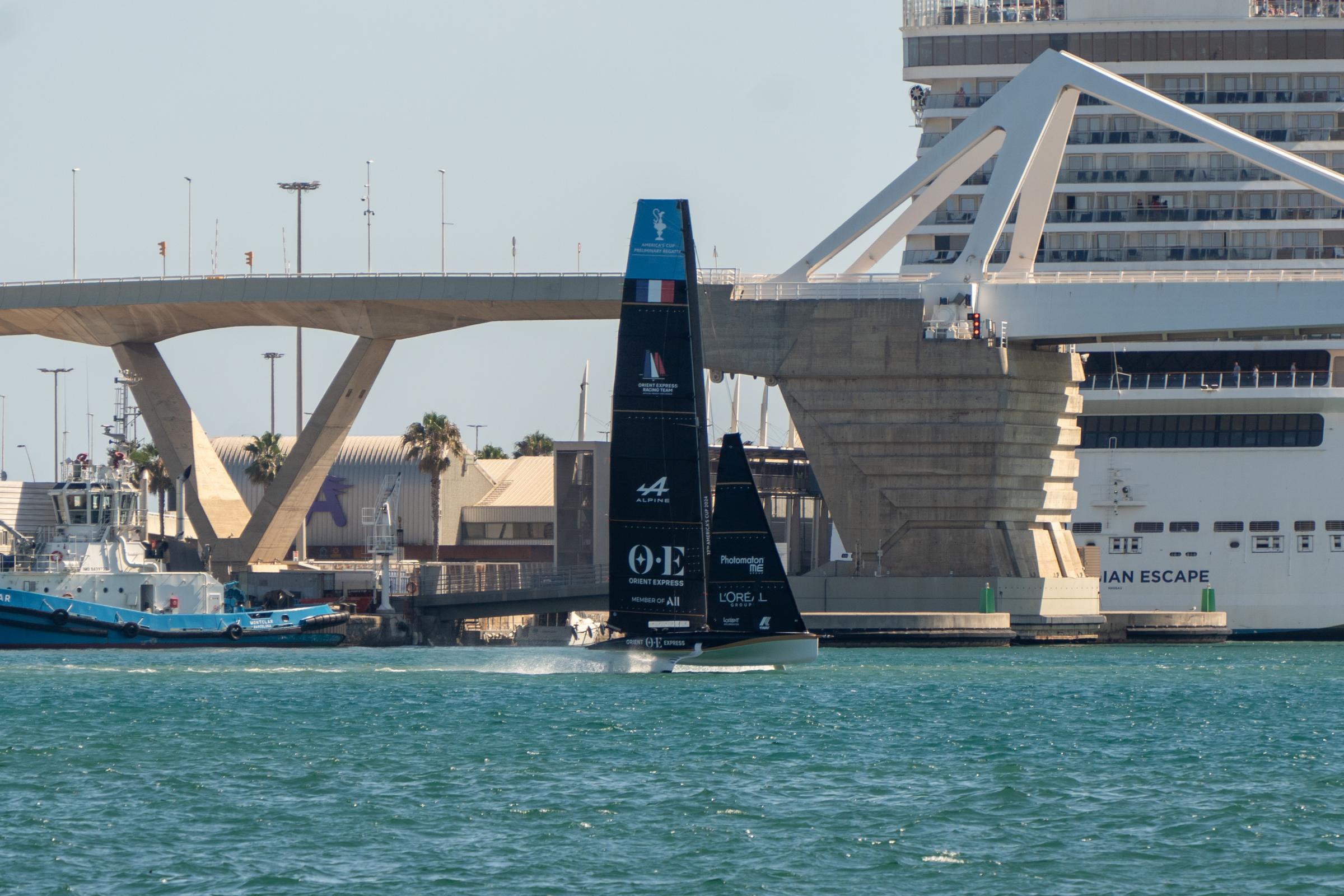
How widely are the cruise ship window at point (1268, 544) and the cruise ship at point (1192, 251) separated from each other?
48 millimetres

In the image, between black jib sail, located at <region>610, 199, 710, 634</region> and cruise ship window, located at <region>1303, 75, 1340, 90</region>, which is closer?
black jib sail, located at <region>610, 199, 710, 634</region>

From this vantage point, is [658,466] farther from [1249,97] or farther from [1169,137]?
[1249,97]

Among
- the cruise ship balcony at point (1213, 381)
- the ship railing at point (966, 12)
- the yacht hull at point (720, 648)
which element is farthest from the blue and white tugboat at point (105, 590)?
the ship railing at point (966, 12)

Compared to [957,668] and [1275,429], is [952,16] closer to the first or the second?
[1275,429]

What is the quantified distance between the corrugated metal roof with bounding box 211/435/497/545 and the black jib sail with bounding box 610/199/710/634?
5911 centimetres

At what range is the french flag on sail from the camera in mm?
38250

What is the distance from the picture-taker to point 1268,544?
6081 cm

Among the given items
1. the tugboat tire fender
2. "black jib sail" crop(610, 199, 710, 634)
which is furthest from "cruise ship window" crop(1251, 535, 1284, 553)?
"black jib sail" crop(610, 199, 710, 634)

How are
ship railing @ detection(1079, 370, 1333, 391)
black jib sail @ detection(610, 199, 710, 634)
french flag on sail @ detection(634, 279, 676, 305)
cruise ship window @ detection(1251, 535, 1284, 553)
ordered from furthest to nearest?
1. cruise ship window @ detection(1251, 535, 1284, 553)
2. ship railing @ detection(1079, 370, 1333, 391)
3. french flag on sail @ detection(634, 279, 676, 305)
4. black jib sail @ detection(610, 199, 710, 634)

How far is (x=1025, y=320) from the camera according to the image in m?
54.1

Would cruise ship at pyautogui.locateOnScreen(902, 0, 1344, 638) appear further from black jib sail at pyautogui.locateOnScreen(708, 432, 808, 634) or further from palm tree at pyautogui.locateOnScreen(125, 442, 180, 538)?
palm tree at pyautogui.locateOnScreen(125, 442, 180, 538)

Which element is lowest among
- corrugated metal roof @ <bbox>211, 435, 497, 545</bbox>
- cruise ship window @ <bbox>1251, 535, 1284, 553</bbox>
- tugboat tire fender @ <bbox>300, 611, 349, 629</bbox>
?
tugboat tire fender @ <bbox>300, 611, 349, 629</bbox>

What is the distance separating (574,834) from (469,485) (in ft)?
257

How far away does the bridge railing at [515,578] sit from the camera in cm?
6266
